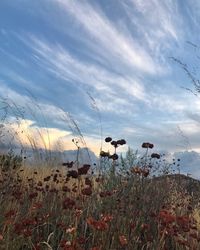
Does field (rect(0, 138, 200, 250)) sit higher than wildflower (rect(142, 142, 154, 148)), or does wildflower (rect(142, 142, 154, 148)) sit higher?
wildflower (rect(142, 142, 154, 148))

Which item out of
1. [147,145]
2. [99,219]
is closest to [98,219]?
[99,219]

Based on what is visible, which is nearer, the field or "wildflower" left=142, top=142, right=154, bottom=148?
the field

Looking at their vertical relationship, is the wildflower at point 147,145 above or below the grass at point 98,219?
above

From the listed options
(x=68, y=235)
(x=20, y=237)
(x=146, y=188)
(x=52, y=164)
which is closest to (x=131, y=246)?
(x=68, y=235)

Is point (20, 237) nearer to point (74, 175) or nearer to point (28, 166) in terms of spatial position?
point (74, 175)

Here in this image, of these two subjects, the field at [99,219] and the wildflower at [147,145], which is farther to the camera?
the wildflower at [147,145]

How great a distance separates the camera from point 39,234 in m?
5.20

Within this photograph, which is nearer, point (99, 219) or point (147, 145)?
point (99, 219)

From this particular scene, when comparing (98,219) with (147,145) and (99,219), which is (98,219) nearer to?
(99,219)

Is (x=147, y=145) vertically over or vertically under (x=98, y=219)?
over

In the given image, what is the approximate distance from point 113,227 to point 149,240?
400mm

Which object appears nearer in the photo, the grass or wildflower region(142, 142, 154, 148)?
the grass

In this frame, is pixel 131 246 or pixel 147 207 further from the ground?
pixel 147 207

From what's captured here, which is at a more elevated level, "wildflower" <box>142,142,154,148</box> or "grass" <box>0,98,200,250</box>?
"wildflower" <box>142,142,154,148</box>
